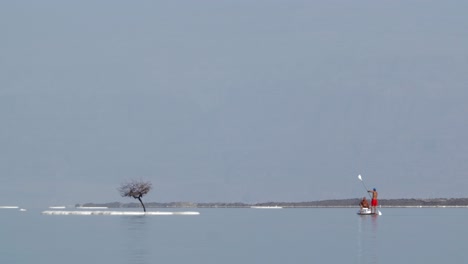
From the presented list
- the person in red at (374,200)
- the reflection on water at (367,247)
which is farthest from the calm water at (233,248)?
the person in red at (374,200)

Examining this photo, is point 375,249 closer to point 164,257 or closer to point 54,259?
point 164,257

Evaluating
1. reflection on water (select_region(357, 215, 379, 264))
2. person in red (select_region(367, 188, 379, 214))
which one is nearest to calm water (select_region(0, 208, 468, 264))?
reflection on water (select_region(357, 215, 379, 264))

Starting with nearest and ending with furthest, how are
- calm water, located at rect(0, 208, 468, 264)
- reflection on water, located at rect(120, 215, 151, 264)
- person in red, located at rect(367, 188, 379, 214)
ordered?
reflection on water, located at rect(120, 215, 151, 264) → calm water, located at rect(0, 208, 468, 264) → person in red, located at rect(367, 188, 379, 214)

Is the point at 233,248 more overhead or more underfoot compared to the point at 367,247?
more underfoot

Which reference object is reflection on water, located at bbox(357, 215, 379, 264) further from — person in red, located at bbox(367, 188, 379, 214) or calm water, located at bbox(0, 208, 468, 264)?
person in red, located at bbox(367, 188, 379, 214)

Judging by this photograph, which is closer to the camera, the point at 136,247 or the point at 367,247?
the point at 367,247

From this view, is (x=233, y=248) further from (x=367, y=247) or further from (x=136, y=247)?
(x=367, y=247)

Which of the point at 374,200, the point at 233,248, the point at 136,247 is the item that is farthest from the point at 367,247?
the point at 374,200

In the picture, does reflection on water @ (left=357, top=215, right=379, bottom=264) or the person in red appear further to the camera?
the person in red

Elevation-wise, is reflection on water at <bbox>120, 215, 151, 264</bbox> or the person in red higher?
the person in red

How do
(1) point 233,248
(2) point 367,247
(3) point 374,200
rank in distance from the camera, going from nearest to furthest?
1. (2) point 367,247
2. (1) point 233,248
3. (3) point 374,200

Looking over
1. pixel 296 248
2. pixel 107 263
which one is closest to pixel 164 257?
pixel 107 263

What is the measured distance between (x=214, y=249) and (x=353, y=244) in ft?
27.0

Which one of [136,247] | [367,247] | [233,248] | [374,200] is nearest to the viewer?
[367,247]
